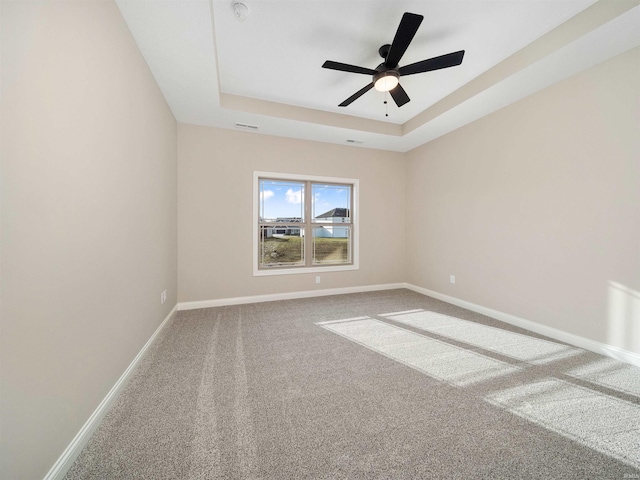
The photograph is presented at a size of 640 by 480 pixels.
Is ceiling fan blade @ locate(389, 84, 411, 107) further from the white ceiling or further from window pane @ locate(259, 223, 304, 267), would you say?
window pane @ locate(259, 223, 304, 267)

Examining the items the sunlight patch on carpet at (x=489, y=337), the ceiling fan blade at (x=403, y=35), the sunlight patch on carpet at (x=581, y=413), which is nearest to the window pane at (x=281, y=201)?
the sunlight patch on carpet at (x=489, y=337)

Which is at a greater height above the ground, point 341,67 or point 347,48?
point 347,48

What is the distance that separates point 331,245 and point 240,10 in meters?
3.40

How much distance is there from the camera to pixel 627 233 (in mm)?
2145

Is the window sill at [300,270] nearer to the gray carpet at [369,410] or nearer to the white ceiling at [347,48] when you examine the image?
the gray carpet at [369,410]

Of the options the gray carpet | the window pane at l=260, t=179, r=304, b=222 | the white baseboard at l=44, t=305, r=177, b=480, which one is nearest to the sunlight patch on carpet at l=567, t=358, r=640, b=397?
the gray carpet

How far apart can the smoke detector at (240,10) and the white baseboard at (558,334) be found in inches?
166

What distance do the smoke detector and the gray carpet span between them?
2.84 meters

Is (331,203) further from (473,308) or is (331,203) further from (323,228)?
(473,308)

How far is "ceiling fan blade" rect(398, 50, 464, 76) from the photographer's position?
205 centimetres

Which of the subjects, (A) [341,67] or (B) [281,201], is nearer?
(A) [341,67]

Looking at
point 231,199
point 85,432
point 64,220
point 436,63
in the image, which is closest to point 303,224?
point 231,199

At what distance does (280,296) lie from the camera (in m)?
4.10

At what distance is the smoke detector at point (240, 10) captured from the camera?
1.86 metres
